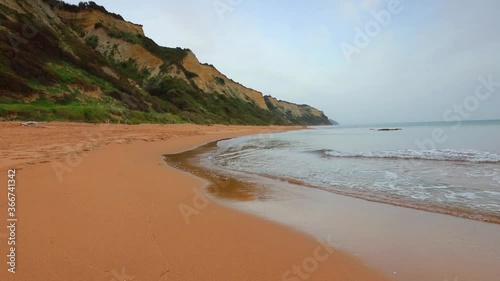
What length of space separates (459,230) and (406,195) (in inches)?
84.7

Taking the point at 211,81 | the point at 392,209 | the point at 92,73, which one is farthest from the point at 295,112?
the point at 392,209

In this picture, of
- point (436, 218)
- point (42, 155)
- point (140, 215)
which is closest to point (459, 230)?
point (436, 218)

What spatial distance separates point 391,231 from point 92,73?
1461 inches

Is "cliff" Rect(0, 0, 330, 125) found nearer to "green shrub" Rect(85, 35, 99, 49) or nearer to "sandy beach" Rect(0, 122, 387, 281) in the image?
"green shrub" Rect(85, 35, 99, 49)

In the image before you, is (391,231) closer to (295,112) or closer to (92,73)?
(92,73)

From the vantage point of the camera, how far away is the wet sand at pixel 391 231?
2742mm

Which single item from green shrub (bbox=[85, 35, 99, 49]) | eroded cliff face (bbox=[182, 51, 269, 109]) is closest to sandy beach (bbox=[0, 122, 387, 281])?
green shrub (bbox=[85, 35, 99, 49])

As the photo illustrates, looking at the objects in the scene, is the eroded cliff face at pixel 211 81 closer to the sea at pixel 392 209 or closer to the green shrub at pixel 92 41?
the green shrub at pixel 92 41

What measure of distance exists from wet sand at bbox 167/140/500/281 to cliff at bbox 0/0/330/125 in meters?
19.7

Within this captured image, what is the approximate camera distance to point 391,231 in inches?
147

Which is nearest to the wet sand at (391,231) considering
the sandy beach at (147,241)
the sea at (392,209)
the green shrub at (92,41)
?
the sea at (392,209)

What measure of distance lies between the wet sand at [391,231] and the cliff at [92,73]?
19.7 metres

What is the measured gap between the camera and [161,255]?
274 cm

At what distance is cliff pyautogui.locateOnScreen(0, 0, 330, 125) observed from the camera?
22328 mm
